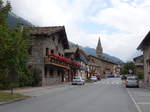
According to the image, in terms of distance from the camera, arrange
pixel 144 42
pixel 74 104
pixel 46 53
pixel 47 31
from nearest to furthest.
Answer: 1. pixel 74 104
2. pixel 47 31
3. pixel 46 53
4. pixel 144 42

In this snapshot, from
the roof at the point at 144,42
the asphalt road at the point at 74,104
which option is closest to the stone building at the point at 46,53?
the roof at the point at 144,42

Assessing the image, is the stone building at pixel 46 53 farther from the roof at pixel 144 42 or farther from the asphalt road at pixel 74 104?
the asphalt road at pixel 74 104

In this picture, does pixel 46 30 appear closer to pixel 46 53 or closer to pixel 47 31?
pixel 47 31

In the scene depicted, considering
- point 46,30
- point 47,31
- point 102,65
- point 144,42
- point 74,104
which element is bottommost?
point 74,104

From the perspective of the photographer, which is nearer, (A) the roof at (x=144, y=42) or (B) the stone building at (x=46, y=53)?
(B) the stone building at (x=46, y=53)

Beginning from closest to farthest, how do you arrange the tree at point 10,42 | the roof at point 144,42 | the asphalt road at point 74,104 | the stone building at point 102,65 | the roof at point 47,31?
the asphalt road at point 74,104, the tree at point 10,42, the roof at point 47,31, the roof at point 144,42, the stone building at point 102,65

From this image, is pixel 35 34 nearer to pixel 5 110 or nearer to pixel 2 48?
pixel 2 48

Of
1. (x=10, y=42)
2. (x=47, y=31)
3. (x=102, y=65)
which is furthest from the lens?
(x=102, y=65)

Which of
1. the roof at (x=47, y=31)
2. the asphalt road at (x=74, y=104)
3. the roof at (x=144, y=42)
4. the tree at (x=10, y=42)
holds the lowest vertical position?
the asphalt road at (x=74, y=104)

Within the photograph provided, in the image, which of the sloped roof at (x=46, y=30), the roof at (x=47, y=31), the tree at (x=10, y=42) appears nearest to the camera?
the tree at (x=10, y=42)

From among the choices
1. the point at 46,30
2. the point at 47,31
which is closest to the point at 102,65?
the point at 46,30

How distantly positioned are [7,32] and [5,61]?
2.00 metres

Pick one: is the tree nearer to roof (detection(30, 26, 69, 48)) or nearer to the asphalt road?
the asphalt road

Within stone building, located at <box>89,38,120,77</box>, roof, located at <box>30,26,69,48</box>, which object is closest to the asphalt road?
roof, located at <box>30,26,69,48</box>
